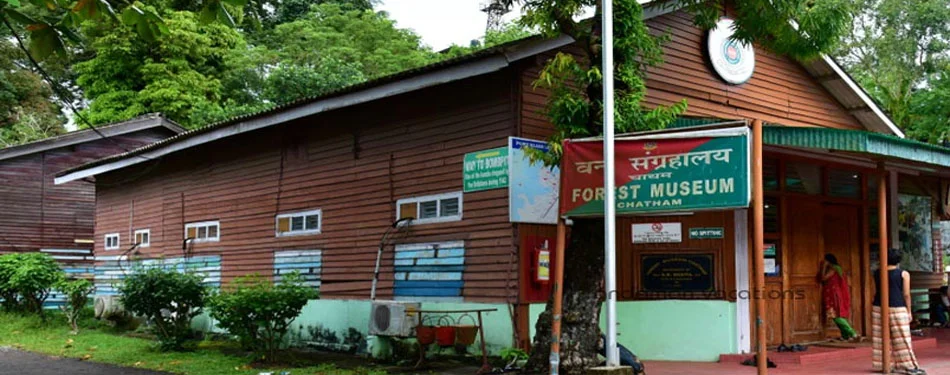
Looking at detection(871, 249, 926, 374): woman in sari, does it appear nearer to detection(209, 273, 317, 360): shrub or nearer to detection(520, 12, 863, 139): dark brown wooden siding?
detection(520, 12, 863, 139): dark brown wooden siding

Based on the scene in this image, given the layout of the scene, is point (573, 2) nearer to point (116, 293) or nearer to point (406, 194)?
point (406, 194)

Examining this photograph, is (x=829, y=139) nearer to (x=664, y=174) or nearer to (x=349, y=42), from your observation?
(x=664, y=174)

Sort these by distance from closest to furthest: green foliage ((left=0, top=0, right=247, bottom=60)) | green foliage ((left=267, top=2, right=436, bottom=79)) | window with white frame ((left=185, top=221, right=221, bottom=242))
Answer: green foliage ((left=0, top=0, right=247, bottom=60))
window with white frame ((left=185, top=221, right=221, bottom=242))
green foliage ((left=267, top=2, right=436, bottom=79))

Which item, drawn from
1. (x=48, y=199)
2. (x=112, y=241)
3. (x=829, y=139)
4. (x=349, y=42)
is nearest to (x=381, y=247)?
(x=829, y=139)

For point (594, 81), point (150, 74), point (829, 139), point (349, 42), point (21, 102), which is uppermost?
point (349, 42)

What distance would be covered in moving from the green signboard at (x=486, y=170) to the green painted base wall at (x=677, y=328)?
5.61ft

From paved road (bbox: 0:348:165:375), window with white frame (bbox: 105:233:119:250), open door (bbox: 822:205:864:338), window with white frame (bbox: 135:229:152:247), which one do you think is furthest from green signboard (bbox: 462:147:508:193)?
window with white frame (bbox: 105:233:119:250)

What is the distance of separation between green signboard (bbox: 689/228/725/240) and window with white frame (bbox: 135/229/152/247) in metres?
13.1

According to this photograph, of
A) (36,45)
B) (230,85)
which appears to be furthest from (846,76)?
(230,85)

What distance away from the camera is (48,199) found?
25.6 m

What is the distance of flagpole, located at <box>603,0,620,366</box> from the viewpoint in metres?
8.83

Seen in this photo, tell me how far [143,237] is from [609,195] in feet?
48.9

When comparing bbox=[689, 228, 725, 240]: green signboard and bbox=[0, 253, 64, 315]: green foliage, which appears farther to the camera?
bbox=[0, 253, 64, 315]: green foliage

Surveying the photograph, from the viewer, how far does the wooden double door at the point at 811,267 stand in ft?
41.1
